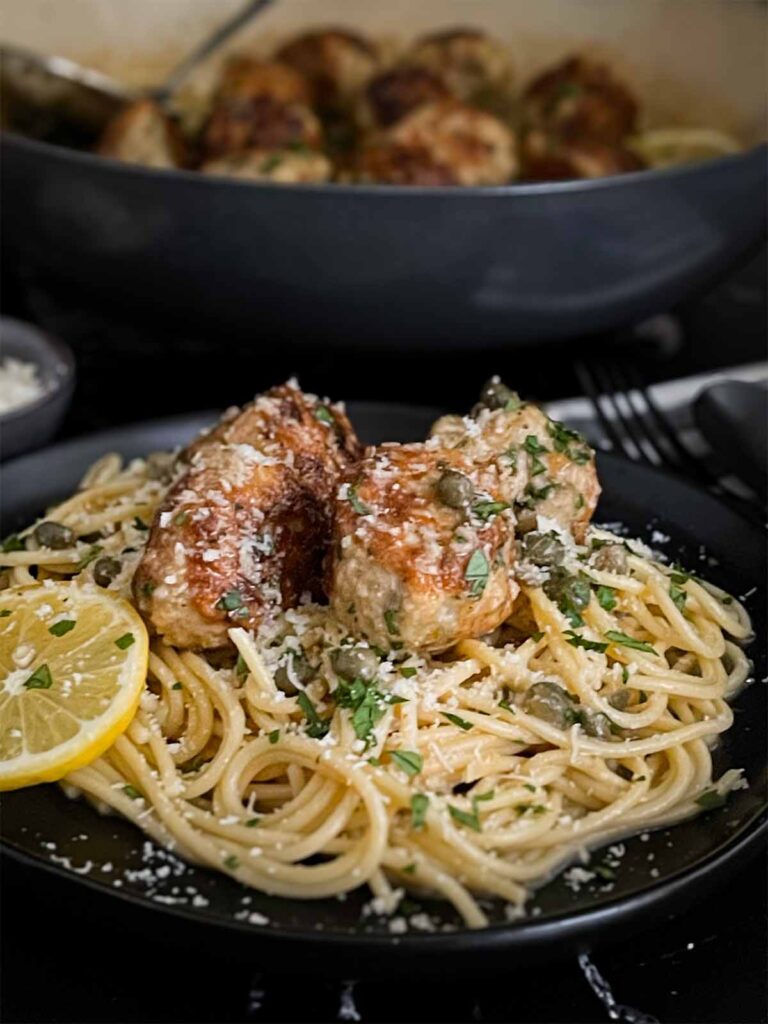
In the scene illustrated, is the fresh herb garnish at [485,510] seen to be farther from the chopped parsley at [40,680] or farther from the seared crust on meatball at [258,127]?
the seared crust on meatball at [258,127]

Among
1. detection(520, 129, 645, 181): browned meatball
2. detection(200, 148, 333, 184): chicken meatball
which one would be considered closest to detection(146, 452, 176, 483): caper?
detection(200, 148, 333, 184): chicken meatball

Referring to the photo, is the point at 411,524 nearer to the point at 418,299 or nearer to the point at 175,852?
the point at 175,852

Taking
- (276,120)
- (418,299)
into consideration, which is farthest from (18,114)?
(418,299)

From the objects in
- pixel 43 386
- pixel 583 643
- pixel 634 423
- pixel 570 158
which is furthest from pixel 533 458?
pixel 570 158

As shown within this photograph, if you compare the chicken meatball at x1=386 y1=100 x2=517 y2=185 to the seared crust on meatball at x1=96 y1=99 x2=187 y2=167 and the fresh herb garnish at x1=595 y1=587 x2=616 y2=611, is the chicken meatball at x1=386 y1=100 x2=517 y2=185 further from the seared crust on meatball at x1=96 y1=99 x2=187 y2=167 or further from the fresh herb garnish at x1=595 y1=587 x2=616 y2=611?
the fresh herb garnish at x1=595 y1=587 x2=616 y2=611

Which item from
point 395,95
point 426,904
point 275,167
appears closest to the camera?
point 426,904

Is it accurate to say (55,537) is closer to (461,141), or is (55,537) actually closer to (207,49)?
(461,141)
